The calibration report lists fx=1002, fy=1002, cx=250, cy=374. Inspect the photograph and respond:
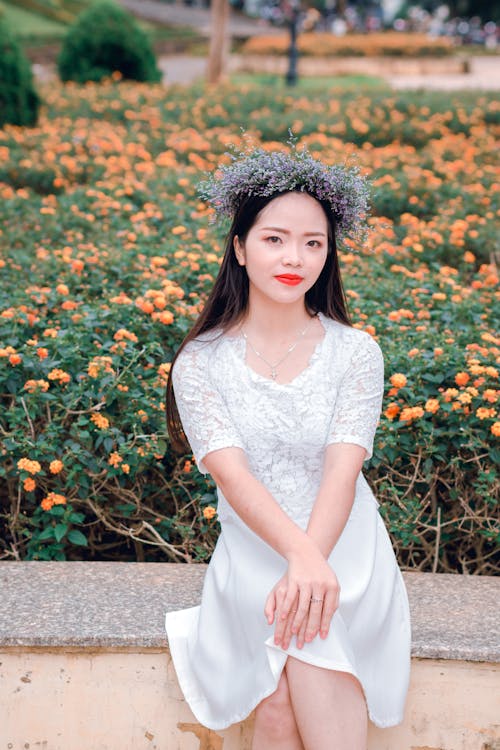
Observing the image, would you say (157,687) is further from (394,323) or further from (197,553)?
(394,323)

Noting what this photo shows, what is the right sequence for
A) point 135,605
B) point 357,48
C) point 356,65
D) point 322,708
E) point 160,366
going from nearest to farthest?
point 322,708
point 135,605
point 160,366
point 356,65
point 357,48

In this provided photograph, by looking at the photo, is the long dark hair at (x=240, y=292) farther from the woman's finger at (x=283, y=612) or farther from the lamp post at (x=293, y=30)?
the lamp post at (x=293, y=30)

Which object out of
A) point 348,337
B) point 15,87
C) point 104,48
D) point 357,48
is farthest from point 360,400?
point 357,48

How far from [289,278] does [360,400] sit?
0.31 m

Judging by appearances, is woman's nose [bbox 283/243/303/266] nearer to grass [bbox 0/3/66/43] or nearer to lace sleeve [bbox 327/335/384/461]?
lace sleeve [bbox 327/335/384/461]

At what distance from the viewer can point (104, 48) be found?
39.7ft

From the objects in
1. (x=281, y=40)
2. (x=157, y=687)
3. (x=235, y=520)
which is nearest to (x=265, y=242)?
(x=235, y=520)

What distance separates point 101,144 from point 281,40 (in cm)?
2088

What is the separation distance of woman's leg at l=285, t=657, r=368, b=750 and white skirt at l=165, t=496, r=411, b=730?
0.18ft

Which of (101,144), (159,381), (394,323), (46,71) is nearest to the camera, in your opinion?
(159,381)

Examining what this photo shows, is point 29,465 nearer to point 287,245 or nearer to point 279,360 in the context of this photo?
point 279,360

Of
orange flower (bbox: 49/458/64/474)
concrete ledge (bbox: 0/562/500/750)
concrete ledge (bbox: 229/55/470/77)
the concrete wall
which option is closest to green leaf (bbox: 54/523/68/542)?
orange flower (bbox: 49/458/64/474)

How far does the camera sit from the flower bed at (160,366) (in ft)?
9.25

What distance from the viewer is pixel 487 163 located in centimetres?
695
